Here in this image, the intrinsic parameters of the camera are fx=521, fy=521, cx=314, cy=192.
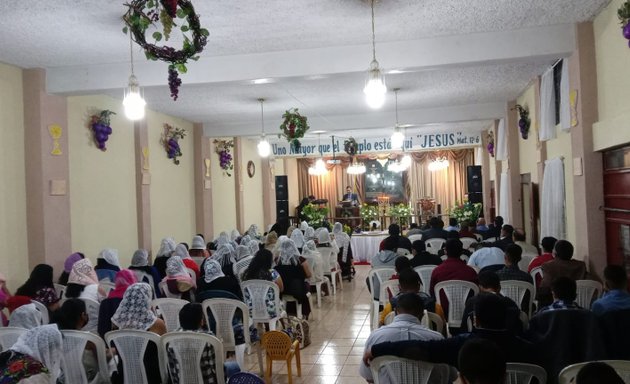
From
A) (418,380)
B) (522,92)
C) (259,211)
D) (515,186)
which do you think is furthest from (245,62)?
(259,211)

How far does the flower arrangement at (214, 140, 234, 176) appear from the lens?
1271 centimetres

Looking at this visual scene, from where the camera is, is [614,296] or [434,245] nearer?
[614,296]

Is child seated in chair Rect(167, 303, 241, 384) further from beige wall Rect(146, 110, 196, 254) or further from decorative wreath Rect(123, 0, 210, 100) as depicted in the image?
beige wall Rect(146, 110, 196, 254)

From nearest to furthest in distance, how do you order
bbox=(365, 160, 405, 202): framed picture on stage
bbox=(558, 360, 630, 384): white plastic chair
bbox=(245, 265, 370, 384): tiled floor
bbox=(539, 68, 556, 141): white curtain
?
bbox=(558, 360, 630, 384): white plastic chair → bbox=(245, 265, 370, 384): tiled floor → bbox=(539, 68, 556, 141): white curtain → bbox=(365, 160, 405, 202): framed picture on stage

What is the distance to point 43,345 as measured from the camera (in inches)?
114

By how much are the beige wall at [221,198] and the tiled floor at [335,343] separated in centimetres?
477

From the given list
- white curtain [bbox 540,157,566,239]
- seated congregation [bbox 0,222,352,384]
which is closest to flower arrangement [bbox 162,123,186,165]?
seated congregation [bbox 0,222,352,384]

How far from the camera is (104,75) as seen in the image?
6.20 metres

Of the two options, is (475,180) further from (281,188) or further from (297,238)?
(297,238)

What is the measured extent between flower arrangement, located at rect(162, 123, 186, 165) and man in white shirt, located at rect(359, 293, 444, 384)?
7870mm

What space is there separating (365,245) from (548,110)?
6.02 metres

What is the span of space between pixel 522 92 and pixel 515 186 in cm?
178

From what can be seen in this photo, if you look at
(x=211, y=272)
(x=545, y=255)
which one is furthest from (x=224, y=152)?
(x=545, y=255)

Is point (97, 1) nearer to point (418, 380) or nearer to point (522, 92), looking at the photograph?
point (418, 380)
